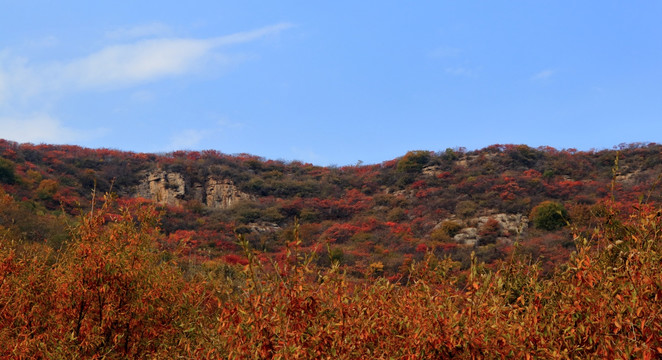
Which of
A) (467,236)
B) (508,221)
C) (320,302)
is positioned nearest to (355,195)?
(508,221)

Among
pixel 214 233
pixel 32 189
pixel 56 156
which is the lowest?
pixel 214 233

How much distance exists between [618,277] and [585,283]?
394mm

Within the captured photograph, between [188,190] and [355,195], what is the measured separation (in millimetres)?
15554

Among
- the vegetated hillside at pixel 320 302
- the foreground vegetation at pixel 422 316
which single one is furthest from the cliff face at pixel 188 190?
the foreground vegetation at pixel 422 316

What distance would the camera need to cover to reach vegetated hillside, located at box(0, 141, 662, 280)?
31625 millimetres

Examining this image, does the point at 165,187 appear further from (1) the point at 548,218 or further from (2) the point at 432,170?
(1) the point at 548,218

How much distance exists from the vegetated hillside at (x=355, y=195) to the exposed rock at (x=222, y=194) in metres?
0.10

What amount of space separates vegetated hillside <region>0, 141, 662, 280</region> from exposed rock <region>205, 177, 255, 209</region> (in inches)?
4.0

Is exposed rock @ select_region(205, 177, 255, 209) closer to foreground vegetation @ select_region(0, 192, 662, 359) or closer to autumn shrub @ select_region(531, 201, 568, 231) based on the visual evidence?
autumn shrub @ select_region(531, 201, 568, 231)

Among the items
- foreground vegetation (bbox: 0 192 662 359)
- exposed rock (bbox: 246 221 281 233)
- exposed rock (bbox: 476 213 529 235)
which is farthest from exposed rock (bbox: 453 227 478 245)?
foreground vegetation (bbox: 0 192 662 359)

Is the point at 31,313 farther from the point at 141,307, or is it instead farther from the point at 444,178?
the point at 444,178

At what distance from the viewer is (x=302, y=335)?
14.0 feet

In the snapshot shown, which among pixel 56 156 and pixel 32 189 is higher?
pixel 56 156

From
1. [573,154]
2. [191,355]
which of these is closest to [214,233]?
[191,355]
